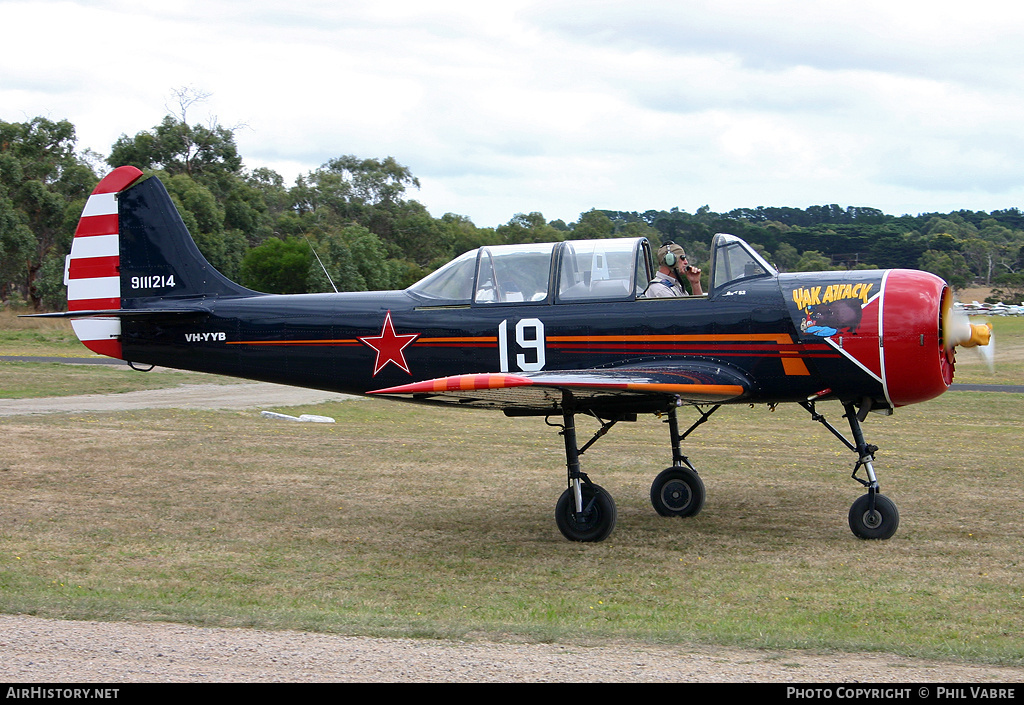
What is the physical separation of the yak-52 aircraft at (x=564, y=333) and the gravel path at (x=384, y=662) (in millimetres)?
2456

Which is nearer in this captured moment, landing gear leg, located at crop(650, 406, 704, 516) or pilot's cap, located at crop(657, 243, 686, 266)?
pilot's cap, located at crop(657, 243, 686, 266)

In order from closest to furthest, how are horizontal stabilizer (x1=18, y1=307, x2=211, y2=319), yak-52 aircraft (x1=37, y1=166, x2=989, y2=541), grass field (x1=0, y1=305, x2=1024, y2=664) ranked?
1. grass field (x1=0, y1=305, x2=1024, y2=664)
2. yak-52 aircraft (x1=37, y1=166, x2=989, y2=541)
3. horizontal stabilizer (x1=18, y1=307, x2=211, y2=319)

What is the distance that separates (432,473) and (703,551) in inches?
178

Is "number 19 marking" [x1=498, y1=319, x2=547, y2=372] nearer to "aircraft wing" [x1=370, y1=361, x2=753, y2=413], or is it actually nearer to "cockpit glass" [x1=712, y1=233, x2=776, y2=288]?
"aircraft wing" [x1=370, y1=361, x2=753, y2=413]

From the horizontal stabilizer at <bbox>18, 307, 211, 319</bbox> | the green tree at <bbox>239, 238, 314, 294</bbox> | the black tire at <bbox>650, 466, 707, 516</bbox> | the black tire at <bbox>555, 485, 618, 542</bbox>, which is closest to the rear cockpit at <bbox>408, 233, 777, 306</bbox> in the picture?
the black tire at <bbox>555, 485, 618, 542</bbox>

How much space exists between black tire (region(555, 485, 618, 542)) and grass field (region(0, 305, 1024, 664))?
0.14 m

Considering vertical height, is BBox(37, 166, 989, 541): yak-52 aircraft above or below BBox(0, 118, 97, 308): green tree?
below

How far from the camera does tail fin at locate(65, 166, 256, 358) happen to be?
408 inches

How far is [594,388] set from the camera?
24.9 feet

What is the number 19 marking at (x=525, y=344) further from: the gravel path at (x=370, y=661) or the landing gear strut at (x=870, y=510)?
the gravel path at (x=370, y=661)

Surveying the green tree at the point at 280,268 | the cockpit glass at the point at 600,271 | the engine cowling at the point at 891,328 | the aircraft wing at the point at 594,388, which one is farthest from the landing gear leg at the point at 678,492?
the green tree at the point at 280,268

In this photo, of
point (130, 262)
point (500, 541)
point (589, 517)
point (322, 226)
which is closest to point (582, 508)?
point (589, 517)

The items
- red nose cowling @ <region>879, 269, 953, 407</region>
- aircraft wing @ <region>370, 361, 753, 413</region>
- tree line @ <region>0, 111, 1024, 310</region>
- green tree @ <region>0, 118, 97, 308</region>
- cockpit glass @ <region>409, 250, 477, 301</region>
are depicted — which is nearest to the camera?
aircraft wing @ <region>370, 361, 753, 413</region>
